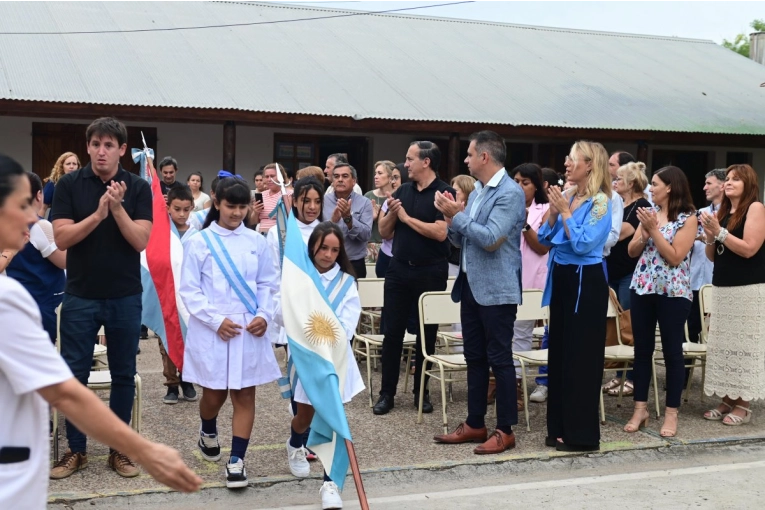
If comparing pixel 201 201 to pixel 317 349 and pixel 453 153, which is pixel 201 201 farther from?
pixel 317 349

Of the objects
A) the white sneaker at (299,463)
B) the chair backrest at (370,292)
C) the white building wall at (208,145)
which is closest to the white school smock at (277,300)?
the white sneaker at (299,463)

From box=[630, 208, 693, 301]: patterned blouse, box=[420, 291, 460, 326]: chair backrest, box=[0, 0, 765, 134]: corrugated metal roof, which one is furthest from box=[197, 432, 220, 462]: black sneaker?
box=[0, 0, 765, 134]: corrugated metal roof

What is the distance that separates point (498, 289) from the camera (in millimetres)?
5973

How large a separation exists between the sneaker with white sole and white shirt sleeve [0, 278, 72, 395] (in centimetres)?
288

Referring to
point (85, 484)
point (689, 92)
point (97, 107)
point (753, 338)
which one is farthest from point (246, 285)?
point (689, 92)

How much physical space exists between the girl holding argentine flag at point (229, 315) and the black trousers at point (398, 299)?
1.78m

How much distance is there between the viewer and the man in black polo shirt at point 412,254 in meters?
6.84

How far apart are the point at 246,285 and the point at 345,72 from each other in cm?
1155

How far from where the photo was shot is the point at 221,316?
16.9 feet

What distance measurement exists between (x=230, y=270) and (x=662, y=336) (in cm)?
333

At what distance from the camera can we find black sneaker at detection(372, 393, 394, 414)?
6965 mm

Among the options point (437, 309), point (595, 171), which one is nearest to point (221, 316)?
point (437, 309)

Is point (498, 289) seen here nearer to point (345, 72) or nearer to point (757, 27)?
point (345, 72)

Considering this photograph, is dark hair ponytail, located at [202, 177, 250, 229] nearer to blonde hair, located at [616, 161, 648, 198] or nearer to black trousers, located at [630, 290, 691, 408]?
black trousers, located at [630, 290, 691, 408]
